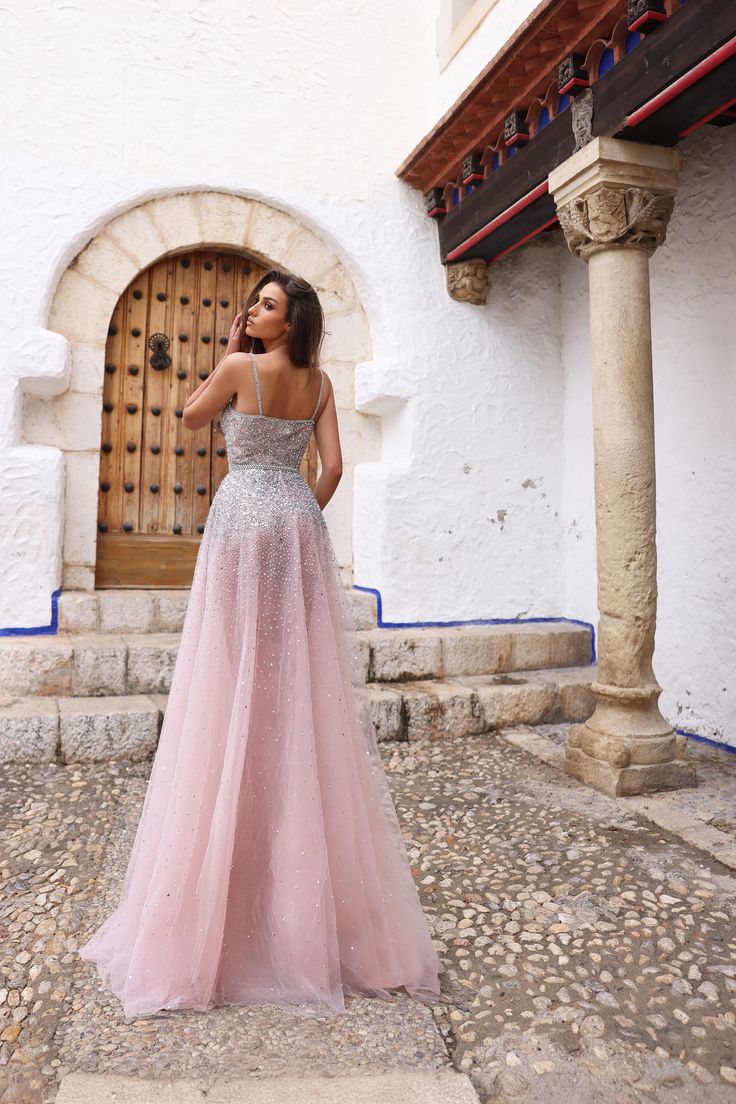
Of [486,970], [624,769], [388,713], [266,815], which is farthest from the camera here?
[388,713]

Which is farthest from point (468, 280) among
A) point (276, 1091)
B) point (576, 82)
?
point (276, 1091)

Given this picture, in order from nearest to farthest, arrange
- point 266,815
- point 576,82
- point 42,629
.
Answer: point 266,815 < point 576,82 < point 42,629

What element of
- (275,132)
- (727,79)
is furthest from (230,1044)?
(275,132)

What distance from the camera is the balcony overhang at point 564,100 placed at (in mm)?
3178

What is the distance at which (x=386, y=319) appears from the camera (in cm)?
537

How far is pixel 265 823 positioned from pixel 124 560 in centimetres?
340

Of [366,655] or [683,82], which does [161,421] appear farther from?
[683,82]

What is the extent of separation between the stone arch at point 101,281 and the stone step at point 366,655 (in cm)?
73

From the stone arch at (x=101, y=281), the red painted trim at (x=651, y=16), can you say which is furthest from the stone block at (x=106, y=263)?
the red painted trim at (x=651, y=16)

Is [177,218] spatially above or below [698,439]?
above

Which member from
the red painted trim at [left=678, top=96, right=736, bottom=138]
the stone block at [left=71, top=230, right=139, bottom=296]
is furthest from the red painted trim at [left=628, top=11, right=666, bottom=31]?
the stone block at [left=71, top=230, right=139, bottom=296]

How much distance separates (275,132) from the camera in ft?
17.1

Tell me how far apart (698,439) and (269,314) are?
3.11 m

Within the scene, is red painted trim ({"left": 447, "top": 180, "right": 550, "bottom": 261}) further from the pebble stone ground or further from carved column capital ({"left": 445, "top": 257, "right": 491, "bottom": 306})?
the pebble stone ground
